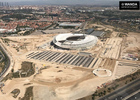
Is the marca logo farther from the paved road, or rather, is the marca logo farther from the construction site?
Result: the paved road

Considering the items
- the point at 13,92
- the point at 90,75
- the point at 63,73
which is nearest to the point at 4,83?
the point at 13,92

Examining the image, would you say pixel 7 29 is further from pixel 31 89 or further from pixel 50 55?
pixel 31 89

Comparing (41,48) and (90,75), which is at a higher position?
(41,48)

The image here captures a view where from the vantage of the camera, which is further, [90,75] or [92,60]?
[92,60]

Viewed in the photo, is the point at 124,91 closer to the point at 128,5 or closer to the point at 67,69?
the point at 67,69

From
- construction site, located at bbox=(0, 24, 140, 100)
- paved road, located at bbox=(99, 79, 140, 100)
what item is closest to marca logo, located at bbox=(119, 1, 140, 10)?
construction site, located at bbox=(0, 24, 140, 100)

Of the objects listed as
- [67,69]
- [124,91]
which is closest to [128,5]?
[67,69]

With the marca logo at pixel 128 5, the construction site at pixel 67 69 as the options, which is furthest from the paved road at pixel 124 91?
the marca logo at pixel 128 5

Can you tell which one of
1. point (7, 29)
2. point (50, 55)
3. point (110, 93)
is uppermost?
point (7, 29)
